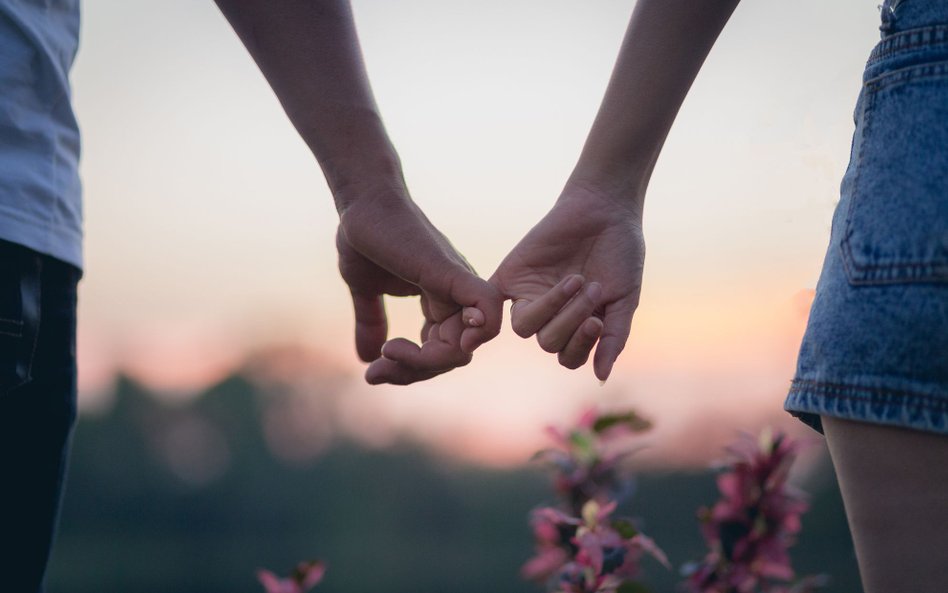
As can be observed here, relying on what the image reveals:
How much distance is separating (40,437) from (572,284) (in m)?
0.91

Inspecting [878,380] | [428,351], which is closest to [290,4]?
[428,351]

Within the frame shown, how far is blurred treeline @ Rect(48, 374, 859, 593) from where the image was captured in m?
20.9

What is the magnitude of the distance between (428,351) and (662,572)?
14.5 m

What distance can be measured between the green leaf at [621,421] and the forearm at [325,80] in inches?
37.3

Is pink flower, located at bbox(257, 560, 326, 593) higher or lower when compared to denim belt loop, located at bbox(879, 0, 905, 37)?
lower

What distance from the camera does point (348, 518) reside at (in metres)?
24.8

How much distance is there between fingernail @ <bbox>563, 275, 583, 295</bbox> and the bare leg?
584 millimetres

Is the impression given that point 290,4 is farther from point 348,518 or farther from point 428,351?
point 348,518

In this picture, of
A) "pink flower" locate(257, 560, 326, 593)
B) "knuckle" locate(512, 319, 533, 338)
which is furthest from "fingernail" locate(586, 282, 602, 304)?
"pink flower" locate(257, 560, 326, 593)

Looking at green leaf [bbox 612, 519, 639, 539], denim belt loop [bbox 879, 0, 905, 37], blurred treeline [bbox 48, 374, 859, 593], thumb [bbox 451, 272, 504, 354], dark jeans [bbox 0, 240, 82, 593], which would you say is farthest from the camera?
blurred treeline [bbox 48, 374, 859, 593]

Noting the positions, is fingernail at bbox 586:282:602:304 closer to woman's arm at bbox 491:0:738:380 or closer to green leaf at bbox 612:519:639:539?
woman's arm at bbox 491:0:738:380

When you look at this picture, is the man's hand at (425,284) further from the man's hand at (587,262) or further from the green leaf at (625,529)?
the green leaf at (625,529)

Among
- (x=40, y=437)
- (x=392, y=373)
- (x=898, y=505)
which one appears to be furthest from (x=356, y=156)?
(x=898, y=505)

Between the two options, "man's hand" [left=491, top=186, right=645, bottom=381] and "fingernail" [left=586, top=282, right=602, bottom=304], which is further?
"man's hand" [left=491, top=186, right=645, bottom=381]
